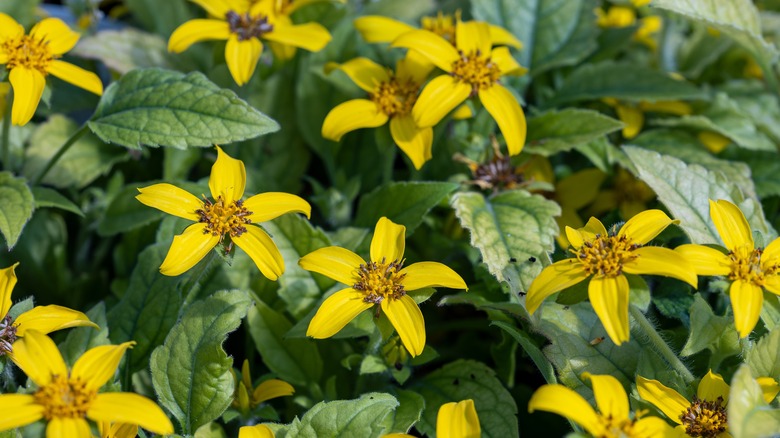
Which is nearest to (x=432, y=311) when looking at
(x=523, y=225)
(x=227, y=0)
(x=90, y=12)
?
(x=523, y=225)

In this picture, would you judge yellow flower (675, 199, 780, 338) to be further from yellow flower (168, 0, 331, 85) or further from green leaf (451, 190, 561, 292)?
yellow flower (168, 0, 331, 85)

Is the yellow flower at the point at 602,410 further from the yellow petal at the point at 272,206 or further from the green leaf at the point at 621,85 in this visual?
the green leaf at the point at 621,85

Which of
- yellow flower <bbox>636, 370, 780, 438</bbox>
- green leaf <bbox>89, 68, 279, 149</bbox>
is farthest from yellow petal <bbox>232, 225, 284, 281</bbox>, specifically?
yellow flower <bbox>636, 370, 780, 438</bbox>

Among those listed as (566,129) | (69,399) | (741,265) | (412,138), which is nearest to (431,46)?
(412,138)

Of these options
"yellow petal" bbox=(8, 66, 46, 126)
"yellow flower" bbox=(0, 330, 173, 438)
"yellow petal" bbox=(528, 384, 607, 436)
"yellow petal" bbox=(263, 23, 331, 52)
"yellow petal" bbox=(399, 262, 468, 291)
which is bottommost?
"yellow petal" bbox=(528, 384, 607, 436)

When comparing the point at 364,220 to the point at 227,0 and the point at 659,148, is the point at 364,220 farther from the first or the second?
the point at 659,148

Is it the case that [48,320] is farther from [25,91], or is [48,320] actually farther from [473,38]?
[473,38]
